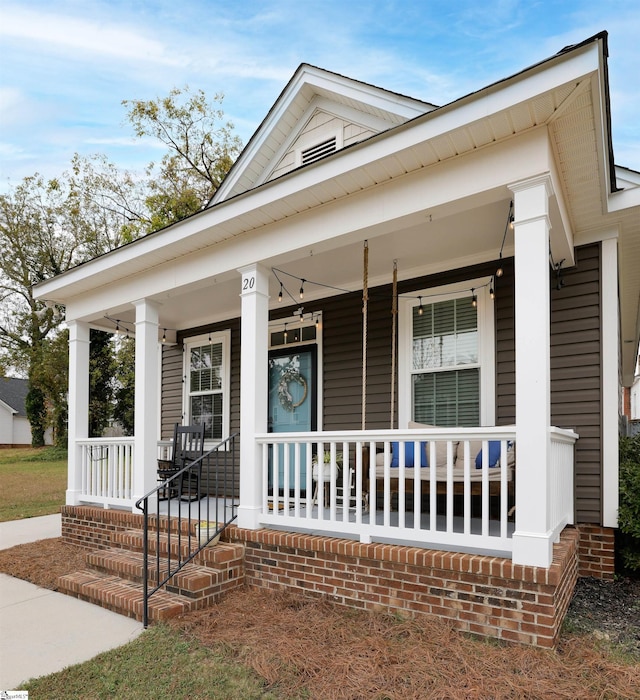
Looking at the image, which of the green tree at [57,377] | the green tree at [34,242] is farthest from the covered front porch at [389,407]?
the green tree at [34,242]

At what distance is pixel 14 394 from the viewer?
35.2 metres

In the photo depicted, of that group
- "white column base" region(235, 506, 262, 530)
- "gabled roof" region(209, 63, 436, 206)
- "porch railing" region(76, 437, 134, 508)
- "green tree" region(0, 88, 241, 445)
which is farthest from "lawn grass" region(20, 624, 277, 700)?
"green tree" region(0, 88, 241, 445)

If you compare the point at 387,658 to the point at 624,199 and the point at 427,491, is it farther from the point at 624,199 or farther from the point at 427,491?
the point at 624,199

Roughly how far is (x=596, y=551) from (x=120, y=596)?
387 cm

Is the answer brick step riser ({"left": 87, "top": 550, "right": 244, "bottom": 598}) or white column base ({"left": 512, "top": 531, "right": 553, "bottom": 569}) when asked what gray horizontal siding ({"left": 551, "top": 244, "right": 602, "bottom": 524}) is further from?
brick step riser ({"left": 87, "top": 550, "right": 244, "bottom": 598})

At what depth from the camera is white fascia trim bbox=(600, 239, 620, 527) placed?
4.45 metres

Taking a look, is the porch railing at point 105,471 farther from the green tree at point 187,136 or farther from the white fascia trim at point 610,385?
the green tree at point 187,136

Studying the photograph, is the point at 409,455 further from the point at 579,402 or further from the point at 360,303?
the point at 360,303

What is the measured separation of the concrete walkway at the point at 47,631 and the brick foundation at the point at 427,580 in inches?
44.6

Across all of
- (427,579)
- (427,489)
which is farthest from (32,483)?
(427,579)

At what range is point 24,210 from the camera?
21.2 metres

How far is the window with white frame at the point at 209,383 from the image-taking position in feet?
25.3

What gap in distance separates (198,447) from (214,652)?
3923 millimetres

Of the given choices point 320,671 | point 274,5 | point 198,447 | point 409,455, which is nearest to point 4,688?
point 320,671
